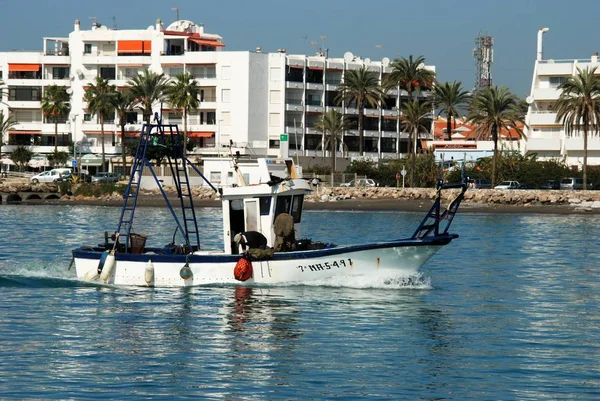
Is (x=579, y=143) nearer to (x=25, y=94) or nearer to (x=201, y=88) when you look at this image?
(x=201, y=88)

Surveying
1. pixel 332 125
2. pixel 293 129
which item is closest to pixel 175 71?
pixel 293 129

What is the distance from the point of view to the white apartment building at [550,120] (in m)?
110

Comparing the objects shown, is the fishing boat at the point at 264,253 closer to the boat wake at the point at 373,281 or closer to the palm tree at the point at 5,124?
the boat wake at the point at 373,281

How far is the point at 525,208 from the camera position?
86750mm

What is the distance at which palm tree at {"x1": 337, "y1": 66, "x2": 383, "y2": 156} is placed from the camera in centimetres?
12488

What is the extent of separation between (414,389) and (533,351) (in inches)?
175

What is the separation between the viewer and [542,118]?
113 metres

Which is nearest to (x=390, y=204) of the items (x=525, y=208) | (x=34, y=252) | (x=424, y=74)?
(x=525, y=208)

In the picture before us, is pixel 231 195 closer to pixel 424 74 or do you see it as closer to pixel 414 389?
pixel 414 389

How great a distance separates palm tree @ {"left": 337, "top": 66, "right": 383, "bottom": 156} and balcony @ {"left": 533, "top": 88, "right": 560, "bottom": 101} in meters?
19.4

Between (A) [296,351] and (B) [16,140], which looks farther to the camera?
(B) [16,140]

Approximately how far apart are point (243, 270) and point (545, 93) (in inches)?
3509

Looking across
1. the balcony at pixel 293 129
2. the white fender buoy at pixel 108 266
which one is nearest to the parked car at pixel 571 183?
the balcony at pixel 293 129

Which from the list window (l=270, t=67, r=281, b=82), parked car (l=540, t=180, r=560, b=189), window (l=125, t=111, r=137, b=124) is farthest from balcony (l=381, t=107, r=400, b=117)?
parked car (l=540, t=180, r=560, b=189)
